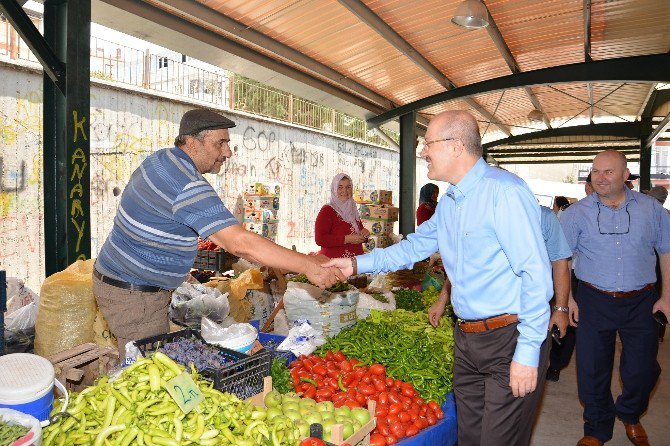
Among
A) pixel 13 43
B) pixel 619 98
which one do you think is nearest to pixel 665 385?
pixel 619 98

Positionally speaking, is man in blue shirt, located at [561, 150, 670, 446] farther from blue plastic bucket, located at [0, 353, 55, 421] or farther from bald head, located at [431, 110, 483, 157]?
blue plastic bucket, located at [0, 353, 55, 421]

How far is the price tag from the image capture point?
6.17 feet

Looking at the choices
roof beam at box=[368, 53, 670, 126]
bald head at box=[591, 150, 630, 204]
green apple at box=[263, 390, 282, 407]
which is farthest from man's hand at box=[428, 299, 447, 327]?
roof beam at box=[368, 53, 670, 126]

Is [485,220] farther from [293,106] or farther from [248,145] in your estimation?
[293,106]

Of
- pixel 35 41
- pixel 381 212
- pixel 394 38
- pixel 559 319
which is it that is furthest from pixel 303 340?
pixel 381 212

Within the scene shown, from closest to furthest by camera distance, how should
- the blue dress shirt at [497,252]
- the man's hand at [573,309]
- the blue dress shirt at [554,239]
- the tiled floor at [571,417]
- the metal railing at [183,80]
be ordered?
the blue dress shirt at [497,252] → the blue dress shirt at [554,239] → the man's hand at [573,309] → the tiled floor at [571,417] → the metal railing at [183,80]

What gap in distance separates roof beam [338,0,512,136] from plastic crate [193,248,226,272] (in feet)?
10.6

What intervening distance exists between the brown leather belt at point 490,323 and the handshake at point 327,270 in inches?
36.8

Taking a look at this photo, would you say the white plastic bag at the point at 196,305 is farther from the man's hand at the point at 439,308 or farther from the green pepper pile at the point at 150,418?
the green pepper pile at the point at 150,418

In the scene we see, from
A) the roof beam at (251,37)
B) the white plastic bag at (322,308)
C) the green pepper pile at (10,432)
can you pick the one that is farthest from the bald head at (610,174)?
the roof beam at (251,37)

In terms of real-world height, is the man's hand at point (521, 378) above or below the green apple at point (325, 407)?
above

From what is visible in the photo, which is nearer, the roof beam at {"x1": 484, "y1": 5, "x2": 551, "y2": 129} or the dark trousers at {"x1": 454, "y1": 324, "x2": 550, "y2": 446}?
the dark trousers at {"x1": 454, "y1": 324, "x2": 550, "y2": 446}

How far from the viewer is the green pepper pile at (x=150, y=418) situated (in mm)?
1842

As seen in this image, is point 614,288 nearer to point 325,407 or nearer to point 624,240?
point 624,240
